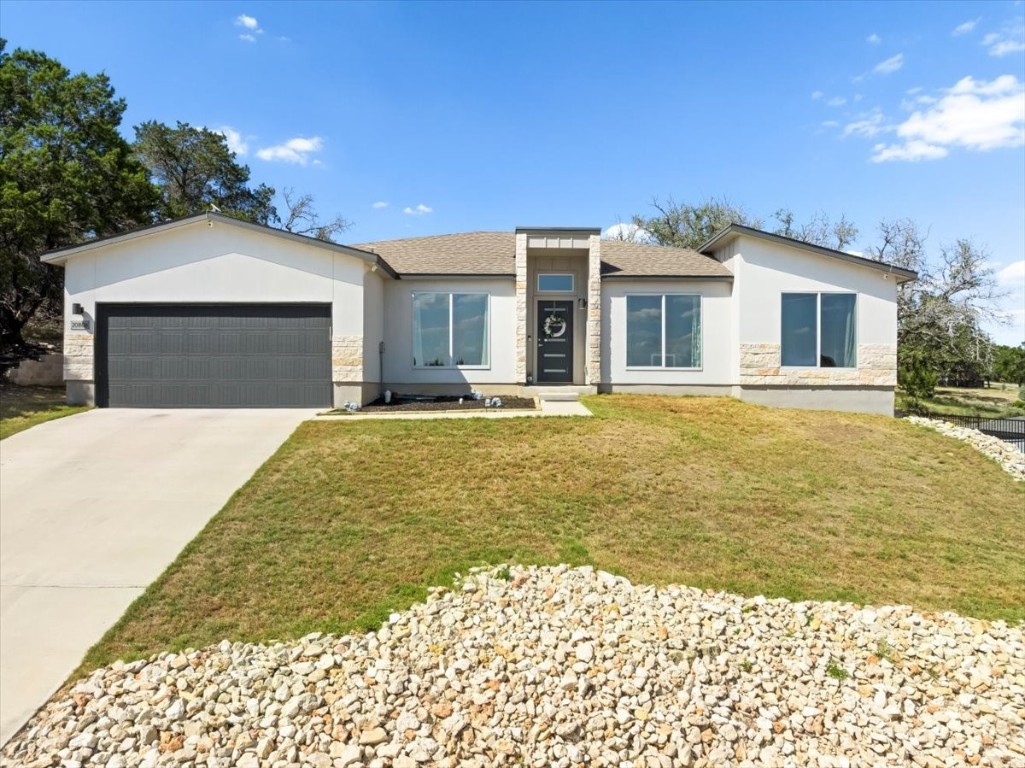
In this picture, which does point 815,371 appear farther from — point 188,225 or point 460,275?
point 188,225

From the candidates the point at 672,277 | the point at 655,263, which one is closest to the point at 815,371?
the point at 672,277

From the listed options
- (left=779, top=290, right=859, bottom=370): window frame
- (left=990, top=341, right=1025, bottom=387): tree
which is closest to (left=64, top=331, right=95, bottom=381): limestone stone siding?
(left=779, top=290, right=859, bottom=370): window frame

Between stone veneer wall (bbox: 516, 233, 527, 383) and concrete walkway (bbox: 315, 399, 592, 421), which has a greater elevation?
stone veneer wall (bbox: 516, 233, 527, 383)

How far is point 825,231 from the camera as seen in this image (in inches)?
1135

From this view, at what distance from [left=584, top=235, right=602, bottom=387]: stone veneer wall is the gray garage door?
Result: 20.7ft

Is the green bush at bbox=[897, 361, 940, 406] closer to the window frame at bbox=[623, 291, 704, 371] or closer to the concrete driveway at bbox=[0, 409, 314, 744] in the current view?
the window frame at bbox=[623, 291, 704, 371]

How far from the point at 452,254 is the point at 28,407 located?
1031 cm

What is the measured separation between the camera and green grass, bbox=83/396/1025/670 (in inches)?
191

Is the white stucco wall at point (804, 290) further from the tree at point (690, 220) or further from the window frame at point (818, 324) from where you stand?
the tree at point (690, 220)

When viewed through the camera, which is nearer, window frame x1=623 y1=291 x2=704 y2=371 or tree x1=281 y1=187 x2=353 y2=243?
window frame x1=623 y1=291 x2=704 y2=371

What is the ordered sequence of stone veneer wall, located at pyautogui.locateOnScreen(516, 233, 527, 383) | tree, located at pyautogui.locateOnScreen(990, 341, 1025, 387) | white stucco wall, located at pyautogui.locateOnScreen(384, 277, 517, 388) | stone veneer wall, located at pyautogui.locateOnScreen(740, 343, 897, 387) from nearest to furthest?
stone veneer wall, located at pyautogui.locateOnScreen(740, 343, 897, 387) → stone veneer wall, located at pyautogui.locateOnScreen(516, 233, 527, 383) → white stucco wall, located at pyautogui.locateOnScreen(384, 277, 517, 388) → tree, located at pyautogui.locateOnScreen(990, 341, 1025, 387)

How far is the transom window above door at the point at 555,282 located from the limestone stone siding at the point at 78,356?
10613 mm

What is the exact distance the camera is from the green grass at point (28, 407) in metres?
10.0

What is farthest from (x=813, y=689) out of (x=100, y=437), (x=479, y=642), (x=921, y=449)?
(x=100, y=437)
